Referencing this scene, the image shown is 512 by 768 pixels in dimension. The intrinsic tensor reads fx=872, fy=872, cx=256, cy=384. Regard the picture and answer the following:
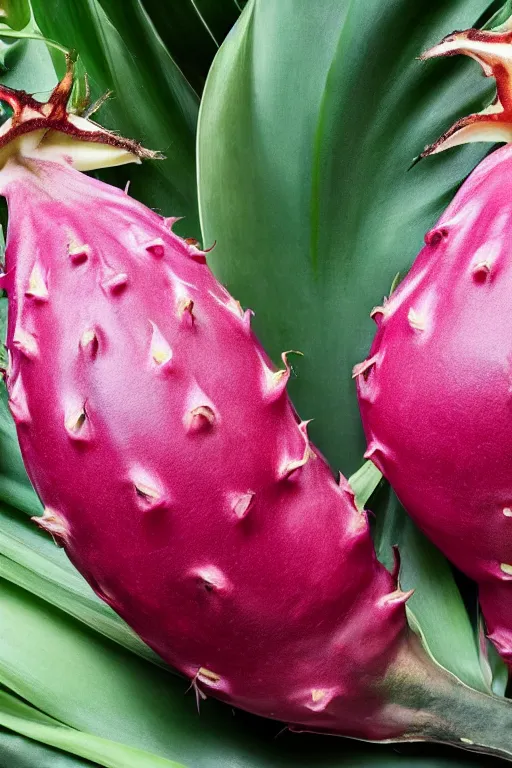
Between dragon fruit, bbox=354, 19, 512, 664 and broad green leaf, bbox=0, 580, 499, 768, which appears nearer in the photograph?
dragon fruit, bbox=354, 19, 512, 664

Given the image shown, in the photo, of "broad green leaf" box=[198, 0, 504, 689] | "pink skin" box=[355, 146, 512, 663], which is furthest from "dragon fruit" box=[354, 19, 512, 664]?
"broad green leaf" box=[198, 0, 504, 689]

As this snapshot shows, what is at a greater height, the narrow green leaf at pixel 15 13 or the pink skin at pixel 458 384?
the narrow green leaf at pixel 15 13

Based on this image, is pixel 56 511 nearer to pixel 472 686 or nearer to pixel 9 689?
pixel 9 689

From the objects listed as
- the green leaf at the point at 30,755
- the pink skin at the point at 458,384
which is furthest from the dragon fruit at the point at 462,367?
the green leaf at the point at 30,755

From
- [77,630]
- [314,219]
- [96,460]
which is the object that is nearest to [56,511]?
[96,460]

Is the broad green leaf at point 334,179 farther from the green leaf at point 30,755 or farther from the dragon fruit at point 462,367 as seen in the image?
the green leaf at point 30,755

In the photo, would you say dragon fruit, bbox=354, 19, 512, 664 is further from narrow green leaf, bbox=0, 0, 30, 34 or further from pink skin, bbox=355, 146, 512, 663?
narrow green leaf, bbox=0, 0, 30, 34

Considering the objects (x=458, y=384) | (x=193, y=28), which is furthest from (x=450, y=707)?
(x=193, y=28)

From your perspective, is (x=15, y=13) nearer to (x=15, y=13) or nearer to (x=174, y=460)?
(x=15, y=13)
